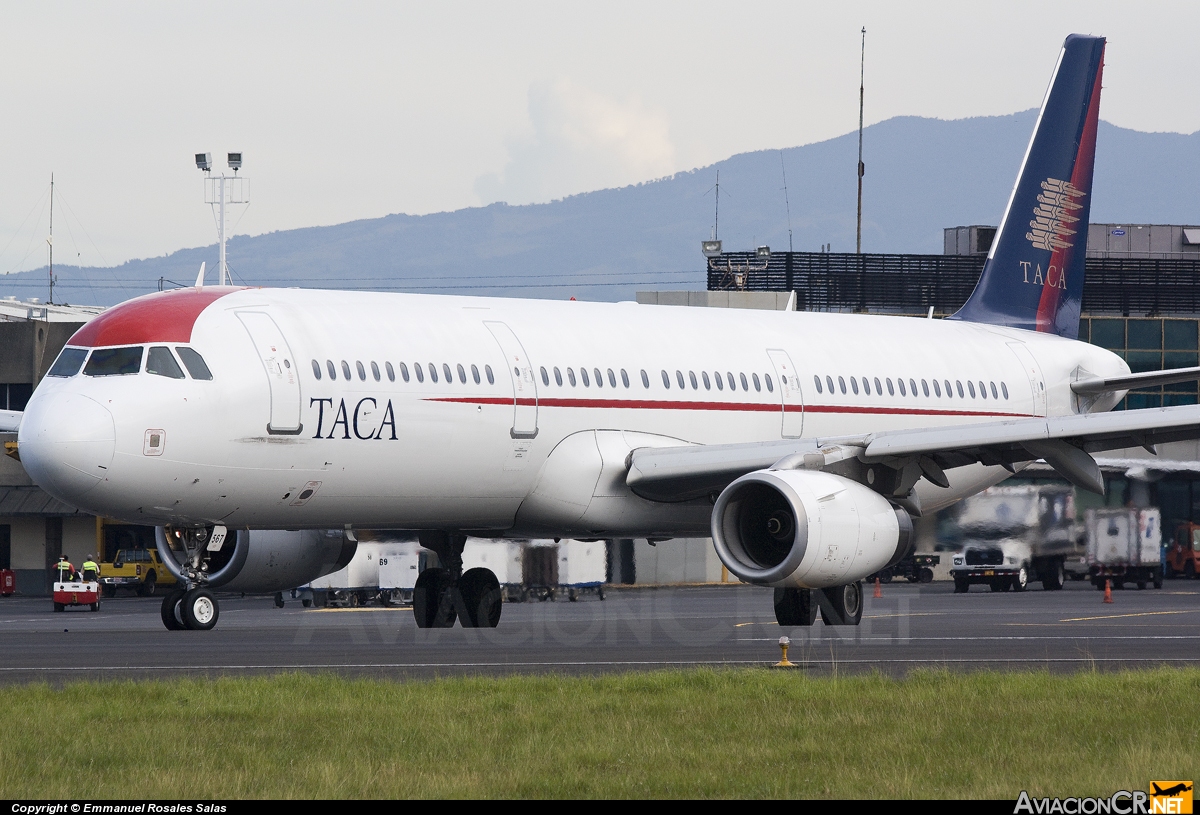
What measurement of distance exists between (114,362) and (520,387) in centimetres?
532

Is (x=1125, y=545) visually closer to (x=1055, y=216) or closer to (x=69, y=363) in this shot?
(x=1055, y=216)

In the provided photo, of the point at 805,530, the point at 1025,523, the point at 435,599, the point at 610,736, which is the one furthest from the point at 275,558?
the point at 1025,523

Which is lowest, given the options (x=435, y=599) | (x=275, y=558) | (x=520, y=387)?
(x=435, y=599)

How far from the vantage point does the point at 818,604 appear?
82.7 feet

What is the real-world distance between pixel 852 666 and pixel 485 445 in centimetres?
658

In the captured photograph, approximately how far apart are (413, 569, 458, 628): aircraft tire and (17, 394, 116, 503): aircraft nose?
282 inches

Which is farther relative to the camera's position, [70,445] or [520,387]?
[520,387]

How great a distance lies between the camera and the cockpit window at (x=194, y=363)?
65.7 ft

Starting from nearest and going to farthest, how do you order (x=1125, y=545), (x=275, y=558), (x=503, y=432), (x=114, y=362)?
(x=114, y=362)
(x=503, y=432)
(x=275, y=558)
(x=1125, y=545)

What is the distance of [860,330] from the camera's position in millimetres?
28609

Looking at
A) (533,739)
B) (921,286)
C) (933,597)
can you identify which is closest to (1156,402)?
(921,286)

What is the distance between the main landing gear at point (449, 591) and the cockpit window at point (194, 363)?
6.22 meters

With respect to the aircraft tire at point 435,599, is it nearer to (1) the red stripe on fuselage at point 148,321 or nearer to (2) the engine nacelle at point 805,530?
(2) the engine nacelle at point 805,530

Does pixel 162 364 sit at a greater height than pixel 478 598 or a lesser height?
greater
